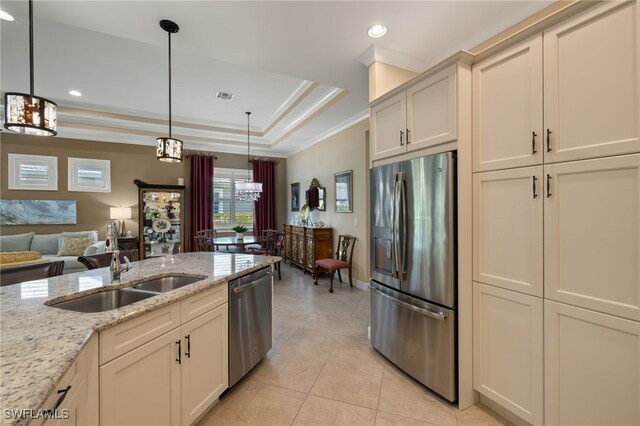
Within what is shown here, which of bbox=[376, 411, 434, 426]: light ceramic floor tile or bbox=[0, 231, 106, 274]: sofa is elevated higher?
bbox=[0, 231, 106, 274]: sofa

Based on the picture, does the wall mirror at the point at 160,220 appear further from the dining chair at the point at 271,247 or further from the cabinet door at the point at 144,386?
the cabinet door at the point at 144,386

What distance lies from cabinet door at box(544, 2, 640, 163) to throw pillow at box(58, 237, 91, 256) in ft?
22.7

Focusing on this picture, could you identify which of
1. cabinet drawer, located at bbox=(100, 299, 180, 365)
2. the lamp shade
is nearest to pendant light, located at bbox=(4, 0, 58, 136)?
cabinet drawer, located at bbox=(100, 299, 180, 365)

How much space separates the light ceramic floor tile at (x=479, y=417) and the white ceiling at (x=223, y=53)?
295 cm

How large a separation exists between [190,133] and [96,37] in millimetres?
3207

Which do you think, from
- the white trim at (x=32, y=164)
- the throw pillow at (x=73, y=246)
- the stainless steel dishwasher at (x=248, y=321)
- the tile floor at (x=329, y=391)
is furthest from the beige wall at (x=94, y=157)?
the stainless steel dishwasher at (x=248, y=321)

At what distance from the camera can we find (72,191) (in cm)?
550

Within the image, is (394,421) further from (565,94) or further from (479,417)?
(565,94)

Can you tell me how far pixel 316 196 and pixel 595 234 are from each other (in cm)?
487

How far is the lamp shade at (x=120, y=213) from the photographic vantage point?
5.63 meters

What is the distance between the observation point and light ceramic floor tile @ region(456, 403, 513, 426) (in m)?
1.82

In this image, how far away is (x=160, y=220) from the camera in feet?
19.4

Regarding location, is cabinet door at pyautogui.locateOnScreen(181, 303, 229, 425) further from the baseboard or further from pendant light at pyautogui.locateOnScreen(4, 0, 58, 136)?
the baseboard

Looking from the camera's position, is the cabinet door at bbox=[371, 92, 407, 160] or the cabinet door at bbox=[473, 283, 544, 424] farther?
the cabinet door at bbox=[371, 92, 407, 160]
